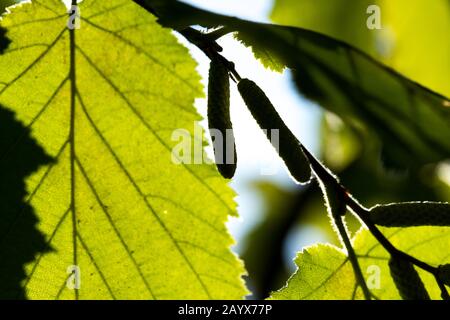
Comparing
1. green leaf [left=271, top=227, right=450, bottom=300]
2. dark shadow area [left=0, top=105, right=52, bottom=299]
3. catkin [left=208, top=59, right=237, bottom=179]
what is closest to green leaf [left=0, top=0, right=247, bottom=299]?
dark shadow area [left=0, top=105, right=52, bottom=299]

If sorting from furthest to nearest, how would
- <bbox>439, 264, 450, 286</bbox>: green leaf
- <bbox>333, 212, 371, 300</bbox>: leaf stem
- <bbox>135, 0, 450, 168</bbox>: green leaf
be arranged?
<bbox>333, 212, 371, 300</bbox>: leaf stem < <bbox>439, 264, 450, 286</bbox>: green leaf < <bbox>135, 0, 450, 168</bbox>: green leaf

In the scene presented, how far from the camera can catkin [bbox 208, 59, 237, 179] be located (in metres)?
1.37

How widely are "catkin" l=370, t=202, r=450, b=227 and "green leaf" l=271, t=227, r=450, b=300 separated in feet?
0.76

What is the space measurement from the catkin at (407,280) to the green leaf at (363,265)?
0.17 metres

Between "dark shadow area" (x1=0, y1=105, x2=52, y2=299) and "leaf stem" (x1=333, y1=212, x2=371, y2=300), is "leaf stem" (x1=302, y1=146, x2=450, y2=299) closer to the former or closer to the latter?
"leaf stem" (x1=333, y1=212, x2=371, y2=300)

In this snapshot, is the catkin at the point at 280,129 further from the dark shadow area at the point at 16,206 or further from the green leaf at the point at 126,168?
the dark shadow area at the point at 16,206

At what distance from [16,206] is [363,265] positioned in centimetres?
72

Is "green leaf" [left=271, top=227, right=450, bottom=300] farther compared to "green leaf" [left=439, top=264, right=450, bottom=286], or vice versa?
"green leaf" [left=271, top=227, right=450, bottom=300]

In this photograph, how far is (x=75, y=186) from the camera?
164cm

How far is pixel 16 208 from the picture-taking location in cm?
159

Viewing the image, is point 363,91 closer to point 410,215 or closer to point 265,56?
point 265,56

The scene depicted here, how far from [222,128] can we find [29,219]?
0.47m
